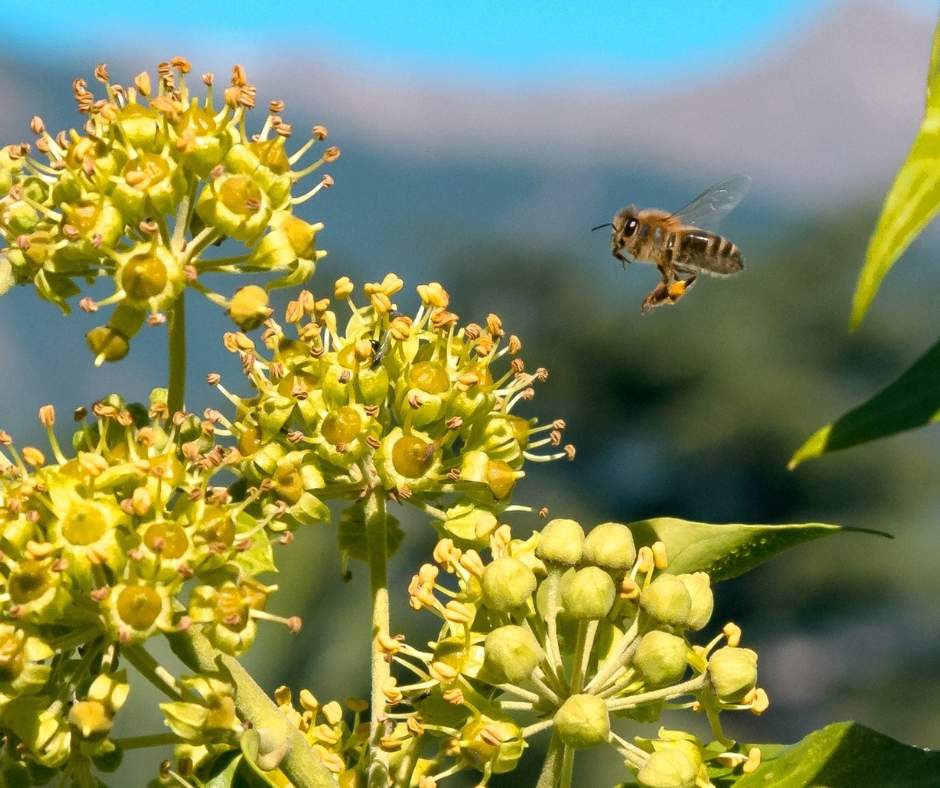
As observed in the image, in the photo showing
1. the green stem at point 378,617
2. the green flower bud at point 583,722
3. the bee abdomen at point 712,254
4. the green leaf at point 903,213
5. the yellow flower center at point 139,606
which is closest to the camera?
the green leaf at point 903,213

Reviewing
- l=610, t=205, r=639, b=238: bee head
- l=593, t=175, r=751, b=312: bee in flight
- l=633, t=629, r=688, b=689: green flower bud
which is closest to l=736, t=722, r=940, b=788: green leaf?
l=633, t=629, r=688, b=689: green flower bud

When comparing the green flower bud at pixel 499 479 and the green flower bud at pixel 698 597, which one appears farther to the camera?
the green flower bud at pixel 499 479

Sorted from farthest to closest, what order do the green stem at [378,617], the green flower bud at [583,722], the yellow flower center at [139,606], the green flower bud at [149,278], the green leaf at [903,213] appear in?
the green stem at [378,617], the green flower bud at [149,278], the green flower bud at [583,722], the yellow flower center at [139,606], the green leaf at [903,213]

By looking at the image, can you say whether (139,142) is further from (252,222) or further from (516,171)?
(516,171)

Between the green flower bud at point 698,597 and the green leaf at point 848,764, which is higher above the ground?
the green flower bud at point 698,597

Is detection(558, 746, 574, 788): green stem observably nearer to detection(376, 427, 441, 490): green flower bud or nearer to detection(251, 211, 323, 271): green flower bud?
detection(376, 427, 441, 490): green flower bud

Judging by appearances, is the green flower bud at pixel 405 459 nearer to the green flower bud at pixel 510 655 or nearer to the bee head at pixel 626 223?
the green flower bud at pixel 510 655

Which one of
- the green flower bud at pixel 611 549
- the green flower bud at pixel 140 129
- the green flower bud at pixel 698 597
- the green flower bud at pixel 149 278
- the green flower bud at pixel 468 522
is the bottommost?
the green flower bud at pixel 698 597

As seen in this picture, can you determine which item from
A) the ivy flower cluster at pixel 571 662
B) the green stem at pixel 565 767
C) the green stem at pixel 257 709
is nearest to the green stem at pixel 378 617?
the ivy flower cluster at pixel 571 662
